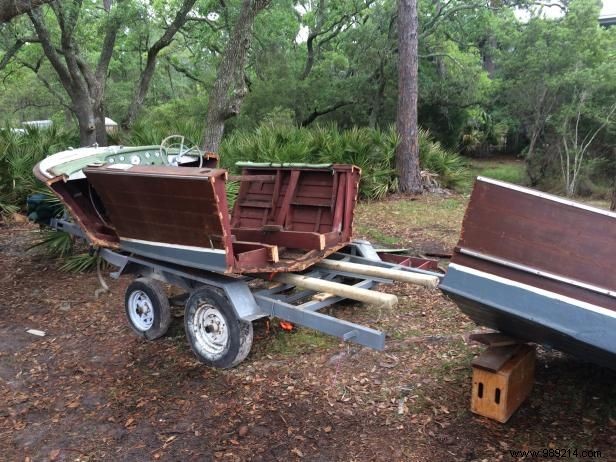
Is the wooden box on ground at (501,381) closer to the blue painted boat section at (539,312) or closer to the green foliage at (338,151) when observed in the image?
the blue painted boat section at (539,312)

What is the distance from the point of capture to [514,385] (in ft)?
10.3

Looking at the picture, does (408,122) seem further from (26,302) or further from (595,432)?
(595,432)

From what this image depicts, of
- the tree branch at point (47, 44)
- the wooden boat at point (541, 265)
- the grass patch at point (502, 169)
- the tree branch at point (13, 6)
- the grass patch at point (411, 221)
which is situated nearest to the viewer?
the wooden boat at point (541, 265)

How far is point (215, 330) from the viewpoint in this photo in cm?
412

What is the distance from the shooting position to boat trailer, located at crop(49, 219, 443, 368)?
371 cm

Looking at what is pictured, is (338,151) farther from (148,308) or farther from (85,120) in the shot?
(148,308)

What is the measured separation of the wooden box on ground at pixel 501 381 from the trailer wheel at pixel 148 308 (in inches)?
105

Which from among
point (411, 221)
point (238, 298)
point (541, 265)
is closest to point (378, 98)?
point (411, 221)

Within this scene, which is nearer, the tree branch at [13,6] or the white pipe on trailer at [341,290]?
the white pipe on trailer at [341,290]

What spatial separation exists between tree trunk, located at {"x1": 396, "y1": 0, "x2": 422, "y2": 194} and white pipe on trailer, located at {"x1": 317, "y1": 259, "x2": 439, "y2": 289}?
8147mm

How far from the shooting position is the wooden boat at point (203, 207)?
3676 millimetres

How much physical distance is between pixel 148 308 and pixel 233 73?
461cm

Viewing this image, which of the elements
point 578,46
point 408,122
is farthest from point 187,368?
point 578,46

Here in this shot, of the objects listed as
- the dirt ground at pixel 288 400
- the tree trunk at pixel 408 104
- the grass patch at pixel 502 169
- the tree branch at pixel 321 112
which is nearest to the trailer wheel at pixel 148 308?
the dirt ground at pixel 288 400
